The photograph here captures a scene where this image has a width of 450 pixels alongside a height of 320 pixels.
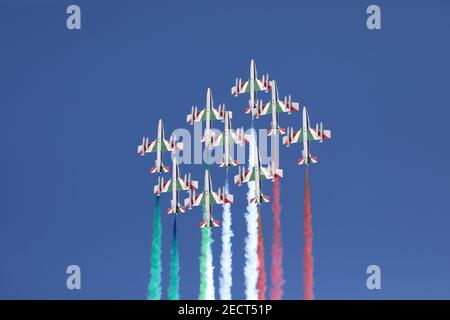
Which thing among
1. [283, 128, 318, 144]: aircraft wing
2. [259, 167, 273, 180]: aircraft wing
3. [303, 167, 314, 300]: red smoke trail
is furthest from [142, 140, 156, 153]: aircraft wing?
[303, 167, 314, 300]: red smoke trail

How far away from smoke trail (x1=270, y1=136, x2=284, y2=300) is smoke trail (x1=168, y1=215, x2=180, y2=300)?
325 centimetres

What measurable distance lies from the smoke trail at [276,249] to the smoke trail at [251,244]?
2.20 feet

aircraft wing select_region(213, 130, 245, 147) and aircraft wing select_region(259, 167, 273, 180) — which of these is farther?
aircraft wing select_region(213, 130, 245, 147)

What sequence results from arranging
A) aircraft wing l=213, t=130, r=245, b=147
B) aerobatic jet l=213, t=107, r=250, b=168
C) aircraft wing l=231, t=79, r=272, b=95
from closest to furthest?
1. aerobatic jet l=213, t=107, r=250, b=168
2. aircraft wing l=213, t=130, r=245, b=147
3. aircraft wing l=231, t=79, r=272, b=95

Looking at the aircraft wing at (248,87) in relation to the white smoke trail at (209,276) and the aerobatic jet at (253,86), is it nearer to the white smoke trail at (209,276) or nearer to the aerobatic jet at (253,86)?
the aerobatic jet at (253,86)

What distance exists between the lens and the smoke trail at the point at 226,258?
51.7m

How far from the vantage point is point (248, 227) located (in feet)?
171

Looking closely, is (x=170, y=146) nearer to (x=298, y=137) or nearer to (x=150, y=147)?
(x=150, y=147)

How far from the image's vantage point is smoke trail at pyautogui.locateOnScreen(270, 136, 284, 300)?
51.4 meters

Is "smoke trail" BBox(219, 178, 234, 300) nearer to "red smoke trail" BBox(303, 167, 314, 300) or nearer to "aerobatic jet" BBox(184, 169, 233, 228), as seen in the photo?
"aerobatic jet" BBox(184, 169, 233, 228)

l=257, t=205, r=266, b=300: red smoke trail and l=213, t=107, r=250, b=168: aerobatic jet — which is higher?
l=213, t=107, r=250, b=168: aerobatic jet

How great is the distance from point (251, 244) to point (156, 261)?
133 inches

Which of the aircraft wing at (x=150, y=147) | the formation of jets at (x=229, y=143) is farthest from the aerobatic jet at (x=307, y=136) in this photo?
the aircraft wing at (x=150, y=147)
